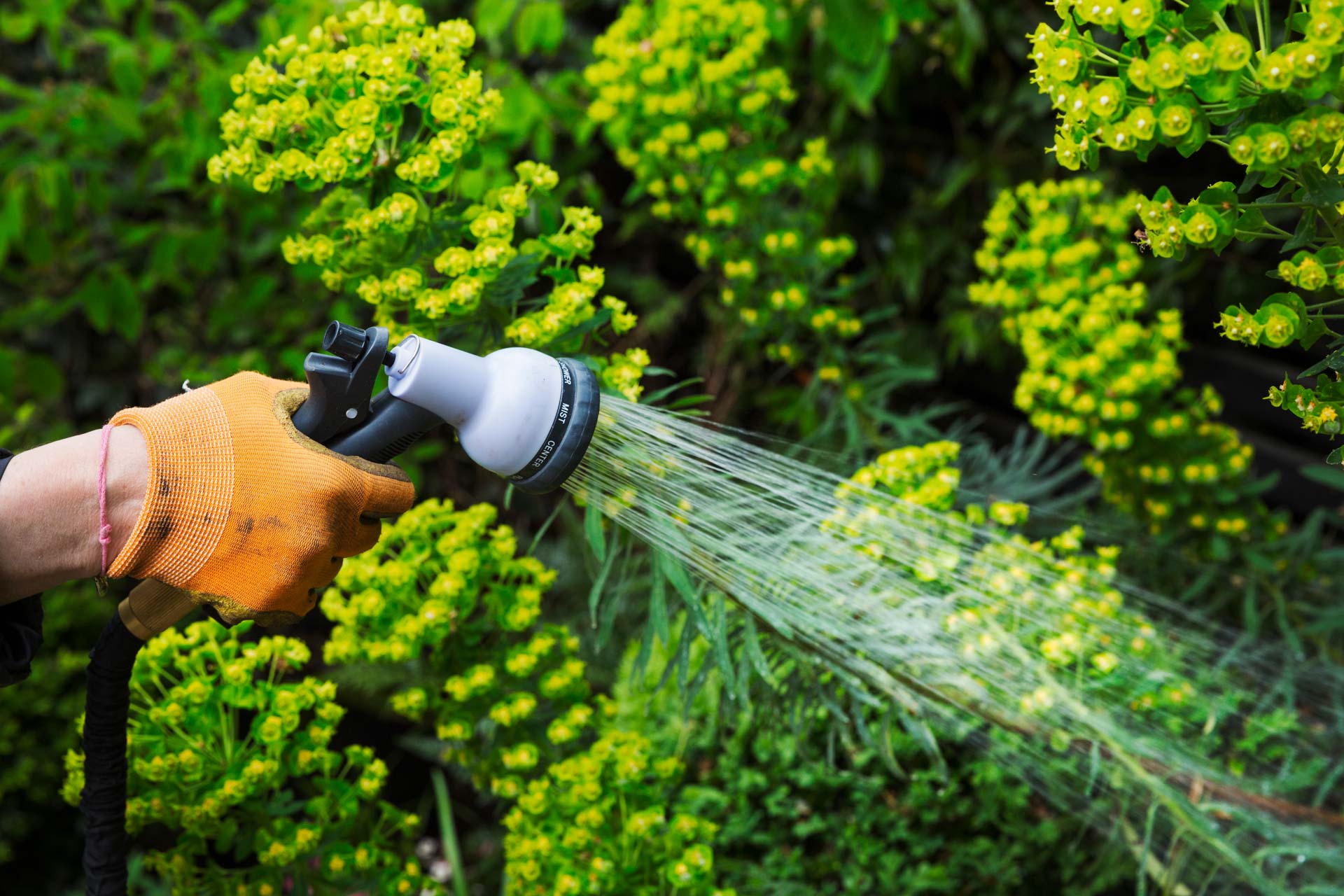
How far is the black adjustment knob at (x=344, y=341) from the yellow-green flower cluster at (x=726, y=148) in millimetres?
679

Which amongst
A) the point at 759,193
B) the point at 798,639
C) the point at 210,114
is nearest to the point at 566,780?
the point at 798,639

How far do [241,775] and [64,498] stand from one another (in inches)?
11.7

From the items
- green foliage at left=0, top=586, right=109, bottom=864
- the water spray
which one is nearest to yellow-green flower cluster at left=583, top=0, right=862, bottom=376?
the water spray

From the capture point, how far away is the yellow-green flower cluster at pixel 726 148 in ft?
4.04

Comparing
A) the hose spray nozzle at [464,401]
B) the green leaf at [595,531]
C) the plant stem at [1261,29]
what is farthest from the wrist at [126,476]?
the plant stem at [1261,29]

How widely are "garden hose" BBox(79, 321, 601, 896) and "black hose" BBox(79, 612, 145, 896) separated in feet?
0.11

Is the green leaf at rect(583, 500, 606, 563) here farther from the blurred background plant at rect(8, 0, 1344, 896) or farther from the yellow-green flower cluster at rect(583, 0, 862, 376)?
the yellow-green flower cluster at rect(583, 0, 862, 376)

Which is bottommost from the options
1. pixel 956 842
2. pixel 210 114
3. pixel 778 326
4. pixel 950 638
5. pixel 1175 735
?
pixel 956 842

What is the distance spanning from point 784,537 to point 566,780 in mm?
307

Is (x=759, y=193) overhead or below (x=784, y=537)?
overhead

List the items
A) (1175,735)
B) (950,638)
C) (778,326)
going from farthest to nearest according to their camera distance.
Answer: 1. (778,326)
2. (1175,735)
3. (950,638)

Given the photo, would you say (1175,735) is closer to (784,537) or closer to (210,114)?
(784,537)

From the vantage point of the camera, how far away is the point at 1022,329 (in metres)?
1.29

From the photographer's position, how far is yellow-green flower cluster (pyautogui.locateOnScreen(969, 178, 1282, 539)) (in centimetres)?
121
